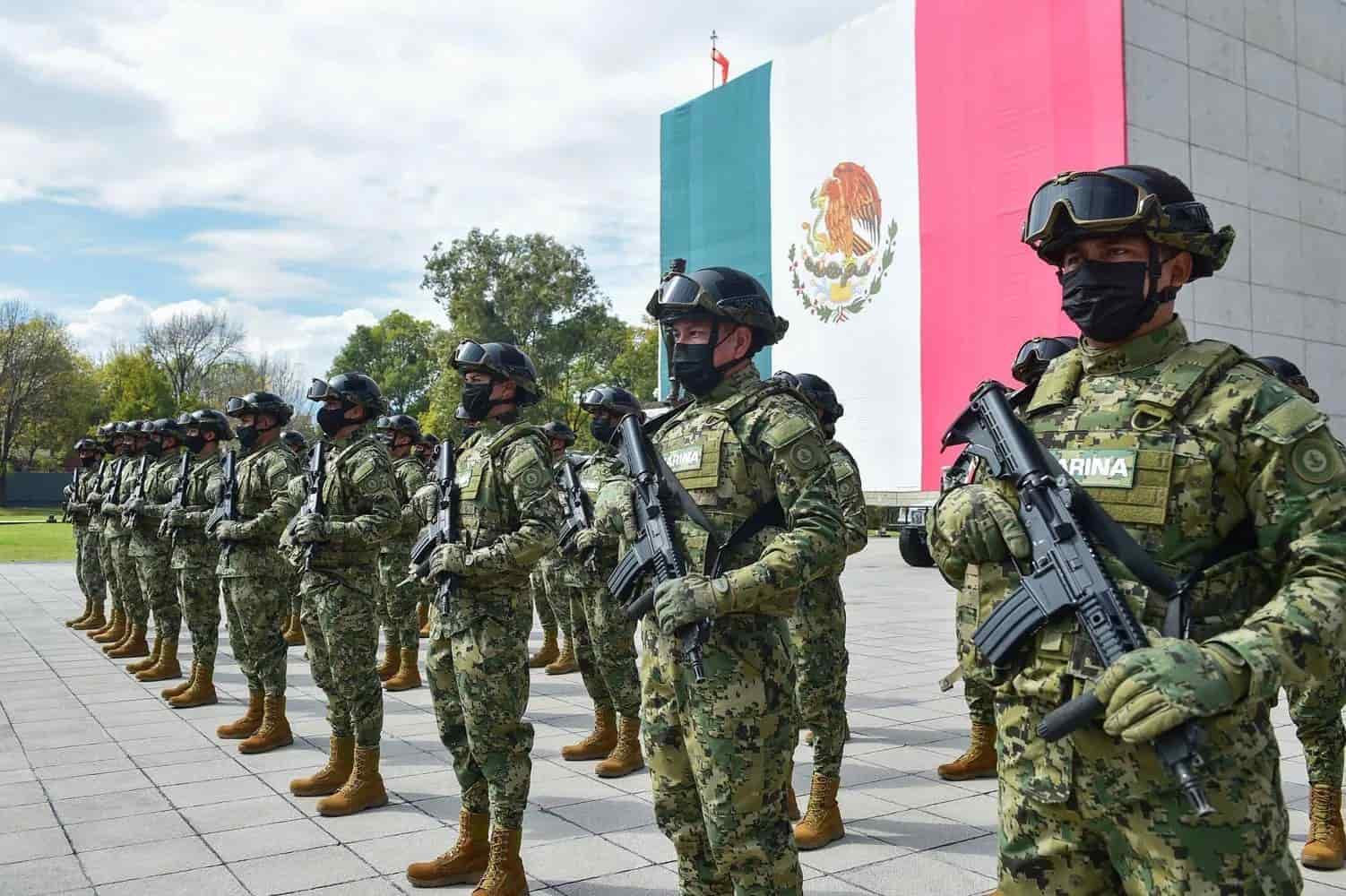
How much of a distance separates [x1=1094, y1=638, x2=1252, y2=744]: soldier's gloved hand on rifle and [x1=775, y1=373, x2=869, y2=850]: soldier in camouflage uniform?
116 inches

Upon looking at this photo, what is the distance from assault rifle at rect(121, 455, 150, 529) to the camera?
10.2 metres

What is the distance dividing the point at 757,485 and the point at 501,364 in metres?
2.10

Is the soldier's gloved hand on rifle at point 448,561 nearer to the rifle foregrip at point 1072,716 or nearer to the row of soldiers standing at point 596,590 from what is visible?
the row of soldiers standing at point 596,590

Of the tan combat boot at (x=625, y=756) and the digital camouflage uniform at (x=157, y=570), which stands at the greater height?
the digital camouflage uniform at (x=157, y=570)

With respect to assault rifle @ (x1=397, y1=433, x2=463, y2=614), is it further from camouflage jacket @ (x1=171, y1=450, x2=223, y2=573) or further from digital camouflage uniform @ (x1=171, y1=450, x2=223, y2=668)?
digital camouflage uniform @ (x1=171, y1=450, x2=223, y2=668)

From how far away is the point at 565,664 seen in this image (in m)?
10.3

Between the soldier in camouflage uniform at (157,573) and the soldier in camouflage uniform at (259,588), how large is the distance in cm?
283

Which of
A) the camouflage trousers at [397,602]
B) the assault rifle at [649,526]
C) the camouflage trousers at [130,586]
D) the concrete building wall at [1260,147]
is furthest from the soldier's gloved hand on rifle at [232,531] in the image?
the concrete building wall at [1260,147]

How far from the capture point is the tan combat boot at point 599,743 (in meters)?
7.00

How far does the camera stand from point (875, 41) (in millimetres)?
26641

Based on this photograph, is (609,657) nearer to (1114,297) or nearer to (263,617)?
(263,617)

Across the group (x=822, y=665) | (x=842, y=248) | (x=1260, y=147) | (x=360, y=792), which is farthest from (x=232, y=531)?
(x=1260, y=147)

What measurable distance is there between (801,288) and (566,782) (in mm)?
23269

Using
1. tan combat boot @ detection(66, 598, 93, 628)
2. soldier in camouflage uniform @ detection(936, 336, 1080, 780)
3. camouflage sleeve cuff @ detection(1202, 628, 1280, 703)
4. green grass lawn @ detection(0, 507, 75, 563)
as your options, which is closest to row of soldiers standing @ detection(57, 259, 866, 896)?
soldier in camouflage uniform @ detection(936, 336, 1080, 780)
